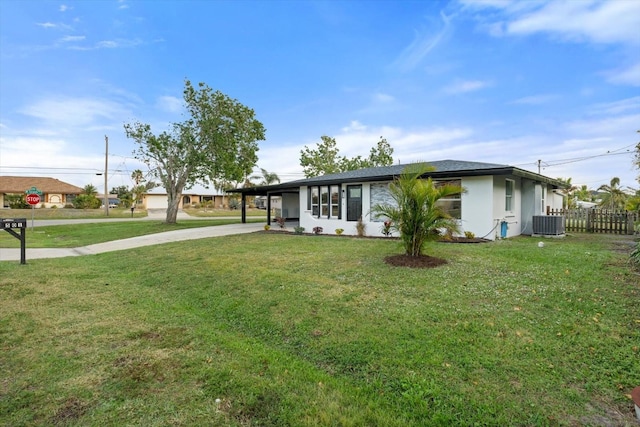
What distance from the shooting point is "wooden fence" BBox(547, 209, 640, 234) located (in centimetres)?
1323

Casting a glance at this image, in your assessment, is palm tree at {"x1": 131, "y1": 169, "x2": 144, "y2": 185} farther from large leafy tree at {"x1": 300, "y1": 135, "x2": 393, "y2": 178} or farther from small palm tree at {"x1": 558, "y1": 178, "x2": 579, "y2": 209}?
small palm tree at {"x1": 558, "y1": 178, "x2": 579, "y2": 209}

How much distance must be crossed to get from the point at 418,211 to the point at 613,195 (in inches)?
1336

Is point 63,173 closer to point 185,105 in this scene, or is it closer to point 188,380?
point 185,105

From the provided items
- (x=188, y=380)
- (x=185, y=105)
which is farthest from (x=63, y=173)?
(x=188, y=380)

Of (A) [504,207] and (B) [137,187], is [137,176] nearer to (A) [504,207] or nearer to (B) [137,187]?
(B) [137,187]

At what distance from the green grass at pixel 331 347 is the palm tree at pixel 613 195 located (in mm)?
29615

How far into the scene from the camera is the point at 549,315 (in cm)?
434

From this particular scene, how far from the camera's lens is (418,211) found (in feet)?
22.3

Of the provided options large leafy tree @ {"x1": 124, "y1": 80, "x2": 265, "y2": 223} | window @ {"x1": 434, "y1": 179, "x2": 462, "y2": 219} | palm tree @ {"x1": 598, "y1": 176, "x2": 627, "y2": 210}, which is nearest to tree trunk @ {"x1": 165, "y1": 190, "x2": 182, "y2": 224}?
large leafy tree @ {"x1": 124, "y1": 80, "x2": 265, "y2": 223}

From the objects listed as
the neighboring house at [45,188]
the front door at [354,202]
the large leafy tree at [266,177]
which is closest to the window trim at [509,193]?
the front door at [354,202]

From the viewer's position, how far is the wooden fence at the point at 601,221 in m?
13.2

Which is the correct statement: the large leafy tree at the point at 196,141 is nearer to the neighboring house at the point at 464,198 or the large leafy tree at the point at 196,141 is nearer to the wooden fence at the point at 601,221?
the neighboring house at the point at 464,198

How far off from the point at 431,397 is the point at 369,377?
606 millimetres

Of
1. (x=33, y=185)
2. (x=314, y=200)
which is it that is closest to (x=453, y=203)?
(x=314, y=200)
